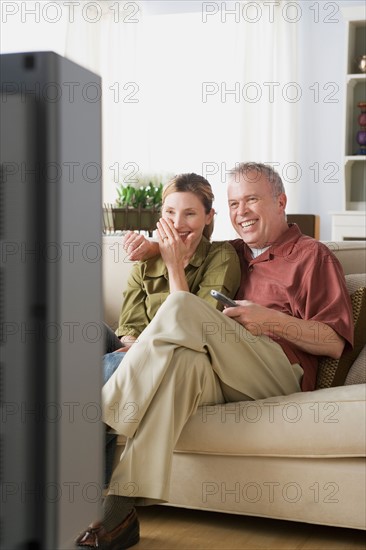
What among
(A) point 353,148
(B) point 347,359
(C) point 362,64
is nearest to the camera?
(B) point 347,359

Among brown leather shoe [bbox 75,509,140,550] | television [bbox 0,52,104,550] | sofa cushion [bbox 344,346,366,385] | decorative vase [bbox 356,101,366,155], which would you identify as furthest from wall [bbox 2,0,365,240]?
television [bbox 0,52,104,550]

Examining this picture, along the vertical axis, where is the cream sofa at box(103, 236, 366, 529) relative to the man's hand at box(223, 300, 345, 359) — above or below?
below

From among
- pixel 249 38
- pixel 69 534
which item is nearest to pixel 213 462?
pixel 69 534

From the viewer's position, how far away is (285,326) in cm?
230

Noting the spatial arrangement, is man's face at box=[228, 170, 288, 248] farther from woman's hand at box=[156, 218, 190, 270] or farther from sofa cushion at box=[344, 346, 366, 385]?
sofa cushion at box=[344, 346, 366, 385]

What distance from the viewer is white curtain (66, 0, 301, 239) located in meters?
5.83

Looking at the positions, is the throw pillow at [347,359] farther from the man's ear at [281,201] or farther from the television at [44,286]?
the television at [44,286]

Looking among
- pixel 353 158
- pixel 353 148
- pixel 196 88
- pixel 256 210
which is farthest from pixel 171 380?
pixel 196 88

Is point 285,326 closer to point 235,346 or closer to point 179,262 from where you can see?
point 235,346

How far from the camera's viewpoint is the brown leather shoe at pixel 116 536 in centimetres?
191

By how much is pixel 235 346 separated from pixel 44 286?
1.98 meters

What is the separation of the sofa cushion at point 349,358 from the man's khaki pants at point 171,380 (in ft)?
0.61

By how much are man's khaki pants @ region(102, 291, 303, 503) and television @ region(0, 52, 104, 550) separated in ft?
5.90

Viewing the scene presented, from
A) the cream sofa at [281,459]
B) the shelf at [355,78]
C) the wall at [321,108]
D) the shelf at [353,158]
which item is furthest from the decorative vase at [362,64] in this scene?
the cream sofa at [281,459]
